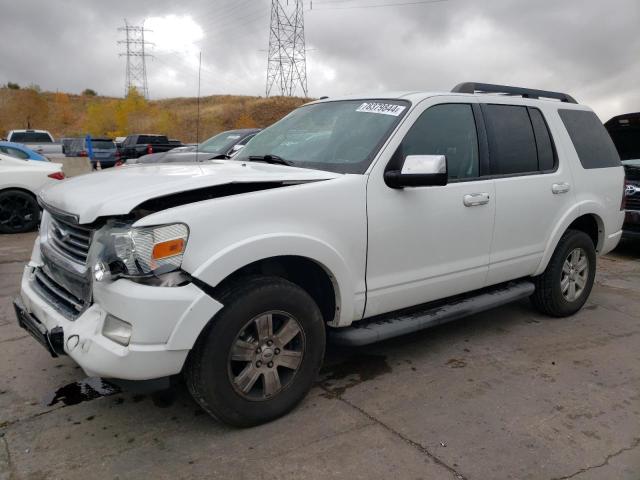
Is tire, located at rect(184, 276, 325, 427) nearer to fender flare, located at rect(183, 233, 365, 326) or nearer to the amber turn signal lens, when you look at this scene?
fender flare, located at rect(183, 233, 365, 326)

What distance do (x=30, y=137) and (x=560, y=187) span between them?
2439cm

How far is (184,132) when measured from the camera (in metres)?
64.0

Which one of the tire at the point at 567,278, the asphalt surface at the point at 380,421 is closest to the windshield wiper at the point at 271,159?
the asphalt surface at the point at 380,421

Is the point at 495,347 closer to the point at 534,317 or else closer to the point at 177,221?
the point at 534,317

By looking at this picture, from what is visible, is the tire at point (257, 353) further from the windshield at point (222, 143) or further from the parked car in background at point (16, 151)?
the parked car in background at point (16, 151)

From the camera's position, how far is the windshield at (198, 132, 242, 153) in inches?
446

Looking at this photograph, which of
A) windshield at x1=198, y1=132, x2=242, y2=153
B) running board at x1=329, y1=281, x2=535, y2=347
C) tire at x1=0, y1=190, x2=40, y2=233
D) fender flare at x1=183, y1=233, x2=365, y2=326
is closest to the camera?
fender flare at x1=183, y1=233, x2=365, y2=326

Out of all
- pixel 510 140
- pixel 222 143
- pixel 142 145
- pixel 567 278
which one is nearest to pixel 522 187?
pixel 510 140

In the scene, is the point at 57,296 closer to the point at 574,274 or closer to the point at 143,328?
the point at 143,328

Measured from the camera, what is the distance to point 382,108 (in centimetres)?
371

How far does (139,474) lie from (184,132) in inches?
2546

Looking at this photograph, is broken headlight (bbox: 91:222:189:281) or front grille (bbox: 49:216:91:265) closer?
broken headlight (bbox: 91:222:189:281)

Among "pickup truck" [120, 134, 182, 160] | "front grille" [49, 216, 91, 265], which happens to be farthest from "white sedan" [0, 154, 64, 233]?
"pickup truck" [120, 134, 182, 160]

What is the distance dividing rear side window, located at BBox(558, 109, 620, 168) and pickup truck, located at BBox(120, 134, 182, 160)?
20395mm
